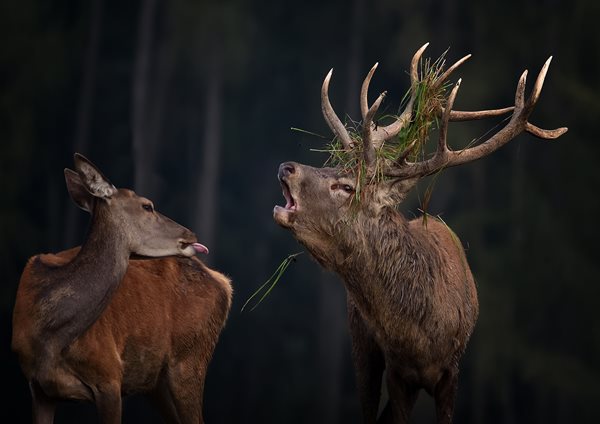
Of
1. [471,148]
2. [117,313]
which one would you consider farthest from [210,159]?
[471,148]

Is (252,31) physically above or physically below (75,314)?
above

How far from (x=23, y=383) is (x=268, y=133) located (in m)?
8.08

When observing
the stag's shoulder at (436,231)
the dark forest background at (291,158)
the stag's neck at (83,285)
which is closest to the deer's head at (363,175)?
the stag's shoulder at (436,231)

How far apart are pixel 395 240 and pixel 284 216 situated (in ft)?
2.09

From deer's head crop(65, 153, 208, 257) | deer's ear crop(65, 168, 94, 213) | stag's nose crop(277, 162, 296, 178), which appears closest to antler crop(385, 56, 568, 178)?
stag's nose crop(277, 162, 296, 178)

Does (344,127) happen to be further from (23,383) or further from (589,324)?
(589,324)

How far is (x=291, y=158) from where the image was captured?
17.5 meters

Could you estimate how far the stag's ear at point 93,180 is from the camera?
6.42 meters

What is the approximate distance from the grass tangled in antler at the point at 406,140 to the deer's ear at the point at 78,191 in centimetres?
128

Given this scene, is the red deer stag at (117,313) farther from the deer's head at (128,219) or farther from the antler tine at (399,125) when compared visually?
the antler tine at (399,125)

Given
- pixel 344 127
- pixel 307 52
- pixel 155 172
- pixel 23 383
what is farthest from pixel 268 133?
pixel 344 127

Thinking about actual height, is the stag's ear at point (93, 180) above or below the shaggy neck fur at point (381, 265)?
above

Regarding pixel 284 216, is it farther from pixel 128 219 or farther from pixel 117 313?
pixel 117 313

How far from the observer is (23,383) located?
1091 cm
